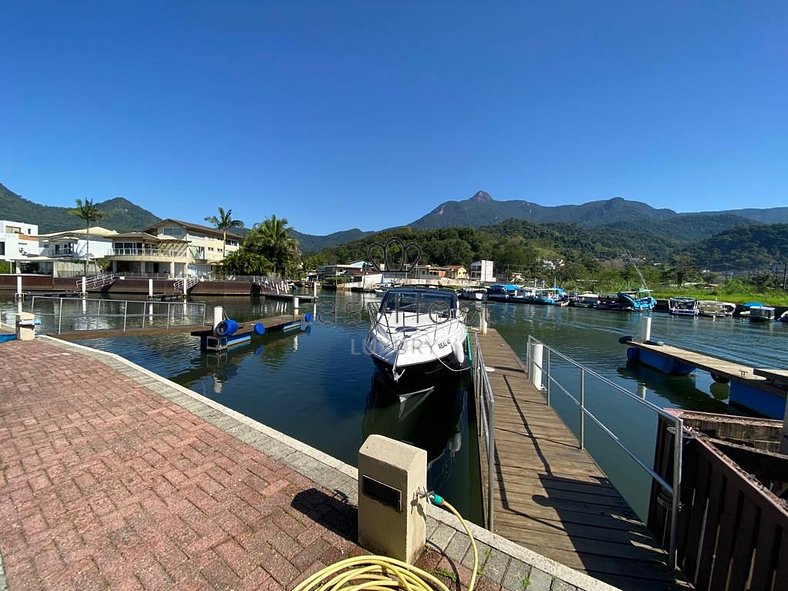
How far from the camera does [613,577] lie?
3.24 metres

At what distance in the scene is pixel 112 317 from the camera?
19.7 m

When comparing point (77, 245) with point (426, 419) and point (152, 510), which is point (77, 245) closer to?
point (426, 419)

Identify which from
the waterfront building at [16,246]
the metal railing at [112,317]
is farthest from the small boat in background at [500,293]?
the waterfront building at [16,246]

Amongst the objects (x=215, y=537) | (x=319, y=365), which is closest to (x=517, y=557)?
(x=215, y=537)

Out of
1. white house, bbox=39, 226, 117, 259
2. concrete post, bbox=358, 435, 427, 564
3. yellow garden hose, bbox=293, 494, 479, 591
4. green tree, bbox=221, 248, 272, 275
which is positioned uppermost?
white house, bbox=39, 226, 117, 259

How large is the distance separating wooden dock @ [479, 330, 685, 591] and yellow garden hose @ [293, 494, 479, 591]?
1.40m

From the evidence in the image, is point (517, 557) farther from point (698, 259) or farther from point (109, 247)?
point (698, 259)

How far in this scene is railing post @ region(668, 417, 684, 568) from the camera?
3.10 m

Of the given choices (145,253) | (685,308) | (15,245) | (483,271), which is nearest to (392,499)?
(685,308)

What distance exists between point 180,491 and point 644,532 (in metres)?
5.05

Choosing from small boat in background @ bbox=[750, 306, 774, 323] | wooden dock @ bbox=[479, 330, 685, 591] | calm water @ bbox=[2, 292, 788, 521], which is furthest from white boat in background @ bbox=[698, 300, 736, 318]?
wooden dock @ bbox=[479, 330, 685, 591]

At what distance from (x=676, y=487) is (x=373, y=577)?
2.79 meters

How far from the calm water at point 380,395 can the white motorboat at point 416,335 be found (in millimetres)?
1070

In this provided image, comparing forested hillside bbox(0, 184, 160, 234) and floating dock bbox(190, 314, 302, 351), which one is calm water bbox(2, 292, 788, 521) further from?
forested hillside bbox(0, 184, 160, 234)
